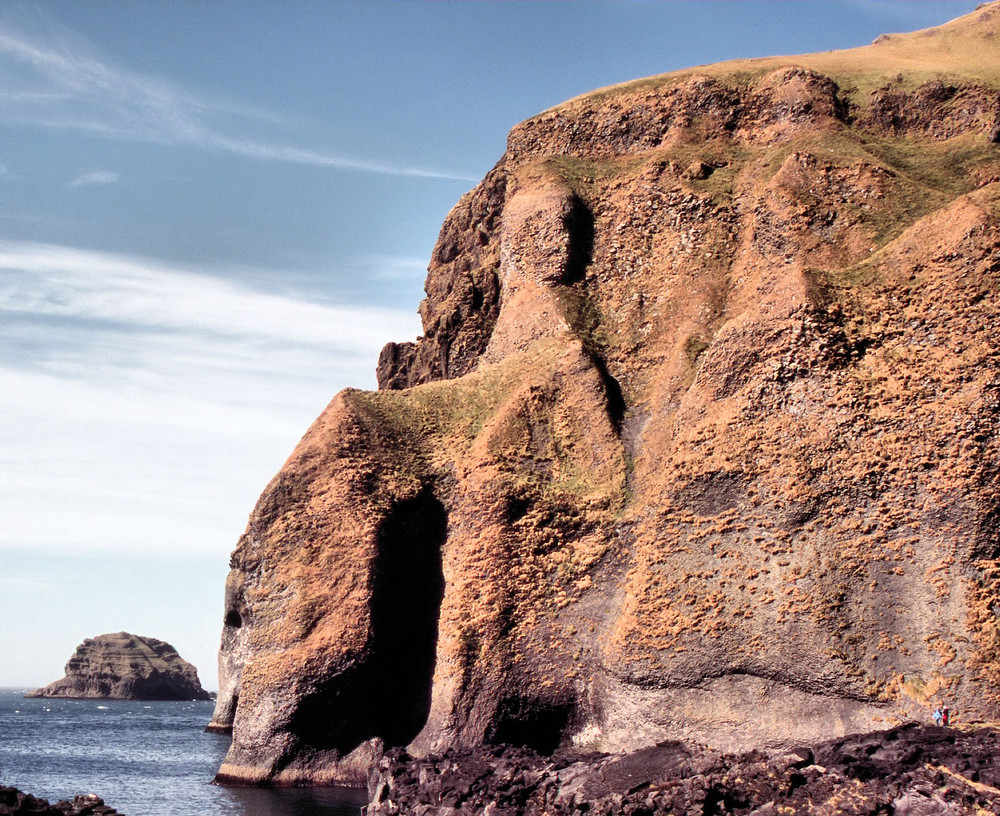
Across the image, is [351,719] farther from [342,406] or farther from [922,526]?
[922,526]

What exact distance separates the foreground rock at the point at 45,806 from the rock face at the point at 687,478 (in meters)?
8.39

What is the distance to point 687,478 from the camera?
3981cm

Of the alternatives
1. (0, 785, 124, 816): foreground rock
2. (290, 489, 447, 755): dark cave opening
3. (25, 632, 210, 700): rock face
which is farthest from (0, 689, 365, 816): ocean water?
(25, 632, 210, 700): rock face

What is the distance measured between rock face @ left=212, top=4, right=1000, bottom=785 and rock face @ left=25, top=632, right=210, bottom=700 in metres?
119

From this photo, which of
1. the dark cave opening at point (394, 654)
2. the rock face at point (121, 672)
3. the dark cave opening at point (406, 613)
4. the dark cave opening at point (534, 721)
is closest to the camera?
the dark cave opening at point (534, 721)

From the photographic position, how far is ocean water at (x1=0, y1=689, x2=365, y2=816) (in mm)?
36584

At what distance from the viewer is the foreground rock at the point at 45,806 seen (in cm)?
3061

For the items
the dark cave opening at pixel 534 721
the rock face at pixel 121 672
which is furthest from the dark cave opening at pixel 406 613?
the rock face at pixel 121 672

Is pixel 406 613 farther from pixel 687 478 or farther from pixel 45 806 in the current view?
pixel 45 806

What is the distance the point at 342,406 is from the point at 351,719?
15108 mm

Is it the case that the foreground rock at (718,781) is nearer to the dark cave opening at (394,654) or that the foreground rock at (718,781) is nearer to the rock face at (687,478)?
the rock face at (687,478)

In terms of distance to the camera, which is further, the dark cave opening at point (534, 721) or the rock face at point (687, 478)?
the dark cave opening at point (534, 721)

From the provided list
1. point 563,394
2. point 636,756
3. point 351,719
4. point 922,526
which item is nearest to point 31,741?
point 351,719

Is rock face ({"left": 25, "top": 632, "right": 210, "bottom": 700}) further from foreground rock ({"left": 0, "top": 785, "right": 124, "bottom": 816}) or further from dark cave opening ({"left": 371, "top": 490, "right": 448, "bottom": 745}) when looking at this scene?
foreground rock ({"left": 0, "top": 785, "right": 124, "bottom": 816})
